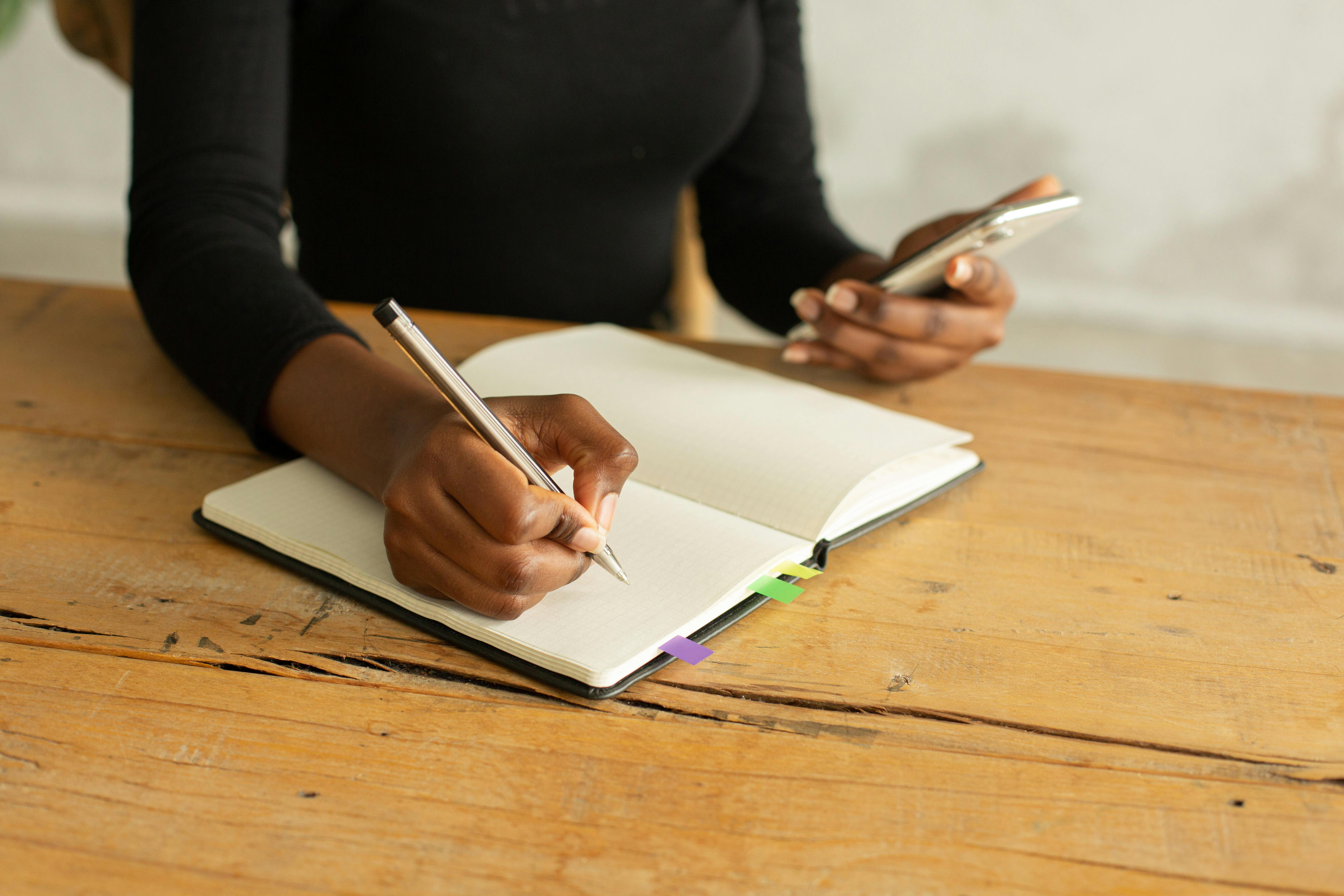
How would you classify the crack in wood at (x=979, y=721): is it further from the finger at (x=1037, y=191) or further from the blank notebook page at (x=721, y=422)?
the finger at (x=1037, y=191)

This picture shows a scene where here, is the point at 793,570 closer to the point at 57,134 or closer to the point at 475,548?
the point at 475,548

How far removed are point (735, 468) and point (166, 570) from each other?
0.34m

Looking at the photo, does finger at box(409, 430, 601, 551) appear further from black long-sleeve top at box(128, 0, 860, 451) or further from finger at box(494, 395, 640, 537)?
black long-sleeve top at box(128, 0, 860, 451)

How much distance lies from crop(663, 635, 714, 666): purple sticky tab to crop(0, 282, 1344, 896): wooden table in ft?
0.04

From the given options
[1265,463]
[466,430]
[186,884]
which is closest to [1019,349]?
[1265,463]

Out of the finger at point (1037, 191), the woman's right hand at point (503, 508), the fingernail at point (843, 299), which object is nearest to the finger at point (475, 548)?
the woman's right hand at point (503, 508)

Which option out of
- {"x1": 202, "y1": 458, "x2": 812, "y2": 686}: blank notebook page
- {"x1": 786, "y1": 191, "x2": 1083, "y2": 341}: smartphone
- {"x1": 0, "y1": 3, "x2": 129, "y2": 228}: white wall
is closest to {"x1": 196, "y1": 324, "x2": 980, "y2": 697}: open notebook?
{"x1": 202, "y1": 458, "x2": 812, "y2": 686}: blank notebook page

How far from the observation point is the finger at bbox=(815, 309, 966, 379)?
86 cm

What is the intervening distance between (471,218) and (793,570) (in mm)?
702

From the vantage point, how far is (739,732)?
469 millimetres

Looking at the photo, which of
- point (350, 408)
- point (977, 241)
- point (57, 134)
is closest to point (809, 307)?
point (977, 241)

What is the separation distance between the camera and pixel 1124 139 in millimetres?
2768

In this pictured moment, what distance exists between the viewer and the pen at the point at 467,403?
48 centimetres

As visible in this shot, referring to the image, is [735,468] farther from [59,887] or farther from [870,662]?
[59,887]
